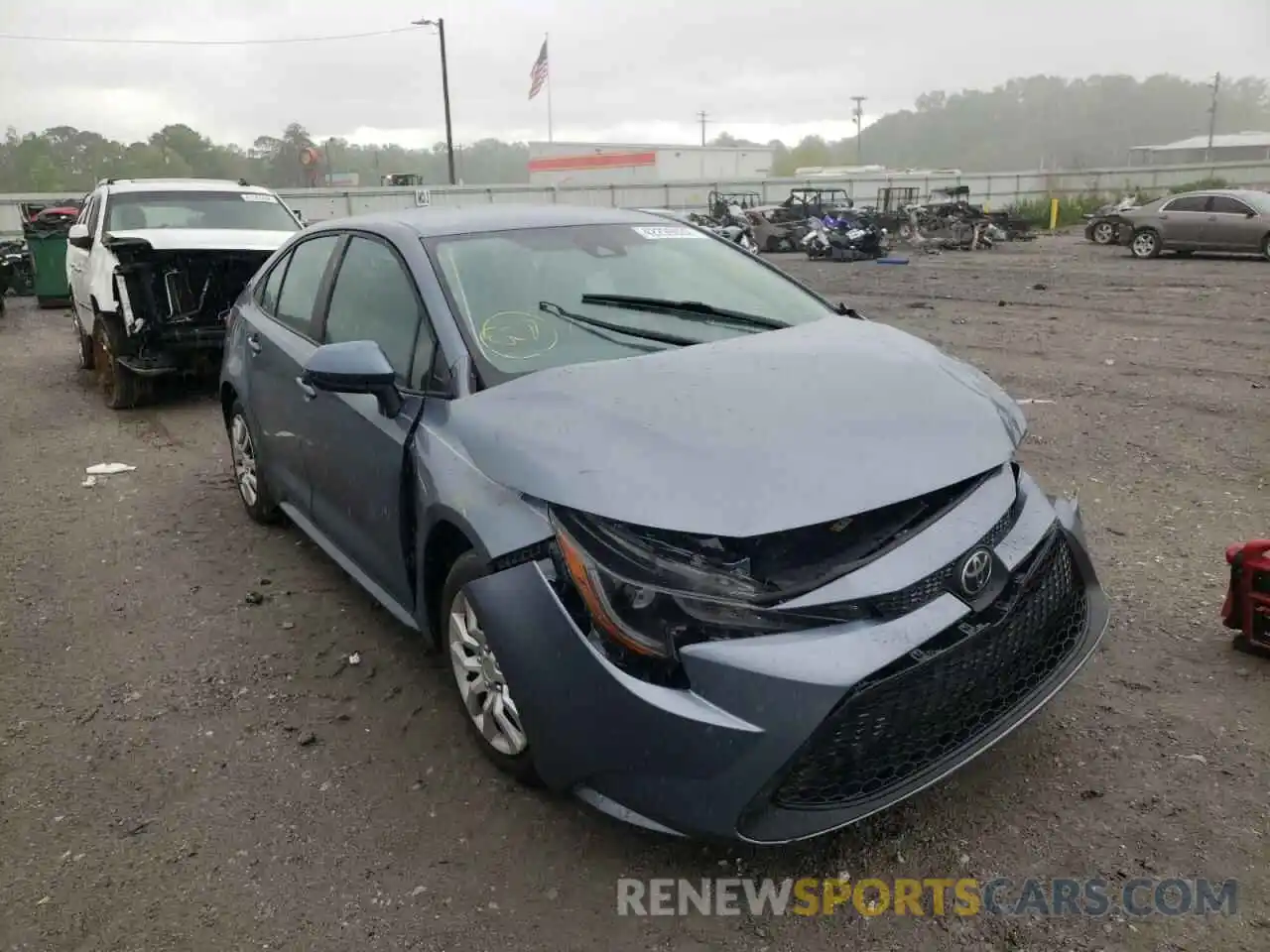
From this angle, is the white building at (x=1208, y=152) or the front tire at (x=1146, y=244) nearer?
the front tire at (x=1146, y=244)

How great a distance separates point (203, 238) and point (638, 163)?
183 feet

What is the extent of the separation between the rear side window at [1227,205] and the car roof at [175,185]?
63.3 ft

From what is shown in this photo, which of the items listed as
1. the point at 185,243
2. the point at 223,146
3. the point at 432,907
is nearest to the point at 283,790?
the point at 432,907

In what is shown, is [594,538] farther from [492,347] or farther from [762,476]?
[492,347]

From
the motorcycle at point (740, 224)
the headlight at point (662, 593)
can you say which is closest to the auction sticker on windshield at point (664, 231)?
the headlight at point (662, 593)

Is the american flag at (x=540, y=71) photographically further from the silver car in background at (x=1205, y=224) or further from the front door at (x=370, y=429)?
the front door at (x=370, y=429)

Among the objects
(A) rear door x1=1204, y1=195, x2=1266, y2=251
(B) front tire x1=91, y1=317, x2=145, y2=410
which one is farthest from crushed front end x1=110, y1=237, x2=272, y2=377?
(A) rear door x1=1204, y1=195, x2=1266, y2=251

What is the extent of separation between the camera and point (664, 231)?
13.6 feet

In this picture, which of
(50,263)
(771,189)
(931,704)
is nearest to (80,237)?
(931,704)

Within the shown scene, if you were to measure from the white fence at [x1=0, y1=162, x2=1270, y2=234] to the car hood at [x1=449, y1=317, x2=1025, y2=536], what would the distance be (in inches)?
1207

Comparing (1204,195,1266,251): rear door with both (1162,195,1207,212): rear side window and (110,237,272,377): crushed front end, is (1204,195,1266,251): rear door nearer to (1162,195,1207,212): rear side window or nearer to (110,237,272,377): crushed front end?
(1162,195,1207,212): rear side window

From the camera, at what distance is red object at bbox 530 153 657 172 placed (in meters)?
61.1

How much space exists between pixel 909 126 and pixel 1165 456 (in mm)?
153529

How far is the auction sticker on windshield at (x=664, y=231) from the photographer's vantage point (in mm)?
4047
